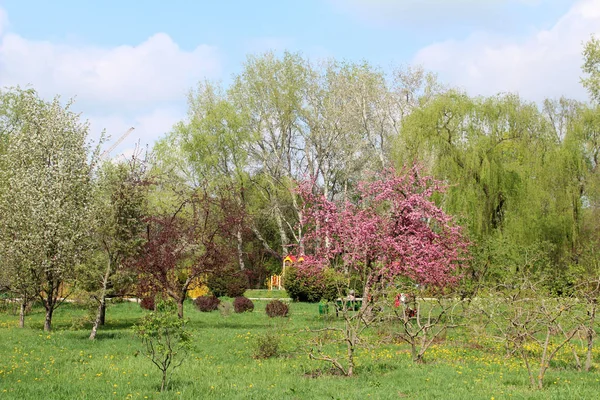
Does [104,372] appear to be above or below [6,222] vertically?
below

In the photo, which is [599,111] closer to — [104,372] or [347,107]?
[347,107]

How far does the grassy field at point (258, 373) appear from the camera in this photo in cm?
1005

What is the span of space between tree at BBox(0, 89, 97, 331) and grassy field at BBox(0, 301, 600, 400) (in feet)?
7.80

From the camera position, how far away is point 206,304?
28.8 metres

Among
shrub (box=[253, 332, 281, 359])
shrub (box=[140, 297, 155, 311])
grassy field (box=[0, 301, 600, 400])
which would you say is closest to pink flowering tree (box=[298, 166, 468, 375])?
grassy field (box=[0, 301, 600, 400])

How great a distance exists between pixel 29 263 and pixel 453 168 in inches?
747

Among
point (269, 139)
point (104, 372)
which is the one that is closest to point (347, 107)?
point (269, 139)

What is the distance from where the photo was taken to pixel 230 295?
1432 inches

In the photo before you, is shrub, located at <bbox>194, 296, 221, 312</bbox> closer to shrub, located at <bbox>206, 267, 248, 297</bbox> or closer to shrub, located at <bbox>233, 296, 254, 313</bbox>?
shrub, located at <bbox>233, 296, 254, 313</bbox>

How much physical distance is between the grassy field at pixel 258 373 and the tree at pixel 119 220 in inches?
97.5

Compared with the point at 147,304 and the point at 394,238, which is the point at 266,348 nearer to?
the point at 394,238

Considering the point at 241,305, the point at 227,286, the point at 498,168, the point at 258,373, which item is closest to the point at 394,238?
the point at 241,305

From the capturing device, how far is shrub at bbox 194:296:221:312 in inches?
1129

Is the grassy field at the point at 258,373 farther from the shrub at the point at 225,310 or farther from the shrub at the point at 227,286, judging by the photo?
the shrub at the point at 227,286
